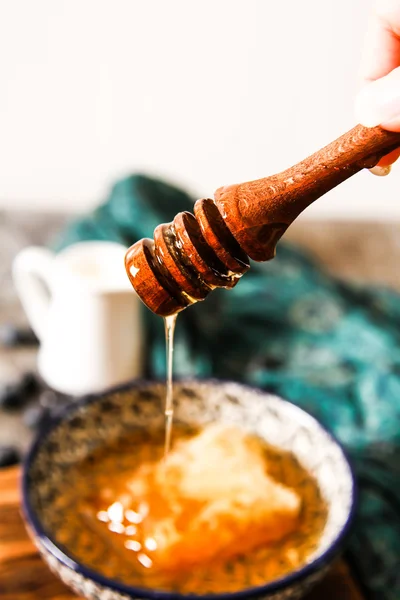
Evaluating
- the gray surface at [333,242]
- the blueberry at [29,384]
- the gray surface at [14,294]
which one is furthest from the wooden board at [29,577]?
the gray surface at [333,242]

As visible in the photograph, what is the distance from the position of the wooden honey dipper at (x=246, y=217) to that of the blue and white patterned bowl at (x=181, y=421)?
0.24m

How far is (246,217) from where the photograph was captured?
1.61 ft

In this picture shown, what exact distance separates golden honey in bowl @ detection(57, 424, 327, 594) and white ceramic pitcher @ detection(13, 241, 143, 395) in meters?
0.20

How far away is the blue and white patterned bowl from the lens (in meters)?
0.54

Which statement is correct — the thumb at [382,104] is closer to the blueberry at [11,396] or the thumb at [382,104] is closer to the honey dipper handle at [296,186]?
the honey dipper handle at [296,186]

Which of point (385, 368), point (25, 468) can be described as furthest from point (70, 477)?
point (385, 368)

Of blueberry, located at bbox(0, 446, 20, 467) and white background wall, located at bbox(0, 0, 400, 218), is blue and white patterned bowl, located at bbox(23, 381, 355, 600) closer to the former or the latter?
blueberry, located at bbox(0, 446, 20, 467)

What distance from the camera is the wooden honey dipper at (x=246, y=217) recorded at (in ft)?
1.61

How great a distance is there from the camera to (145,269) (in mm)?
517

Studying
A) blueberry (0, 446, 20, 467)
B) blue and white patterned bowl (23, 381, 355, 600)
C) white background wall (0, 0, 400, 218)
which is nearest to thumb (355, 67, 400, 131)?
blue and white patterned bowl (23, 381, 355, 600)

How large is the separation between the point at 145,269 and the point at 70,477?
0.32 meters

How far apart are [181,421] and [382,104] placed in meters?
0.47

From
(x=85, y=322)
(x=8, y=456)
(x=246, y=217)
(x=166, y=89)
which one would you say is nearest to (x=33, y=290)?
(x=85, y=322)

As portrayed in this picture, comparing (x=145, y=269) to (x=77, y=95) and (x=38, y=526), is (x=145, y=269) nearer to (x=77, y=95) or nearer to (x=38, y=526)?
(x=38, y=526)
